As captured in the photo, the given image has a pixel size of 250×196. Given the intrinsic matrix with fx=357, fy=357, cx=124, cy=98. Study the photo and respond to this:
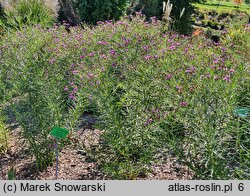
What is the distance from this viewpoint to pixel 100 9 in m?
9.47

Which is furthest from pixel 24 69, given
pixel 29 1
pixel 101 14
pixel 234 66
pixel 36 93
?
pixel 29 1

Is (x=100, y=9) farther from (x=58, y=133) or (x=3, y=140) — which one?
(x=58, y=133)

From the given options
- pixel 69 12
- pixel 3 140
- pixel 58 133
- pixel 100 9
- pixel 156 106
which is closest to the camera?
pixel 58 133

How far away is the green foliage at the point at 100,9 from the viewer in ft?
30.9

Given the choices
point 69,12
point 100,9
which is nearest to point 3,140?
point 100,9

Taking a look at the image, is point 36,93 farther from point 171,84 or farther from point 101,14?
point 101,14

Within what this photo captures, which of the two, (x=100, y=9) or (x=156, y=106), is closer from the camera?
(x=156, y=106)

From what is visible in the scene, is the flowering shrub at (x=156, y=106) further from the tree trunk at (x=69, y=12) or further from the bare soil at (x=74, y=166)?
the tree trunk at (x=69, y=12)

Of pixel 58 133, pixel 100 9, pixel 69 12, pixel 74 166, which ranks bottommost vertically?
pixel 74 166

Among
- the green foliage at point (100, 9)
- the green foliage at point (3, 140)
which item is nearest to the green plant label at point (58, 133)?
the green foliage at point (3, 140)

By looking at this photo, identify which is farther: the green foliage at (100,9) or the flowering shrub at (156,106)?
the green foliage at (100,9)

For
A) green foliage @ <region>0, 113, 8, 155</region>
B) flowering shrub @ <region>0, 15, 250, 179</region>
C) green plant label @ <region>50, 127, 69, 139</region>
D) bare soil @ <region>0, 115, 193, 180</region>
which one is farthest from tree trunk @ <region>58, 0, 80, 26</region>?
green plant label @ <region>50, 127, 69, 139</region>

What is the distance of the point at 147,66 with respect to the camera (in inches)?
151

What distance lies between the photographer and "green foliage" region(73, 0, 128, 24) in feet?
30.9
